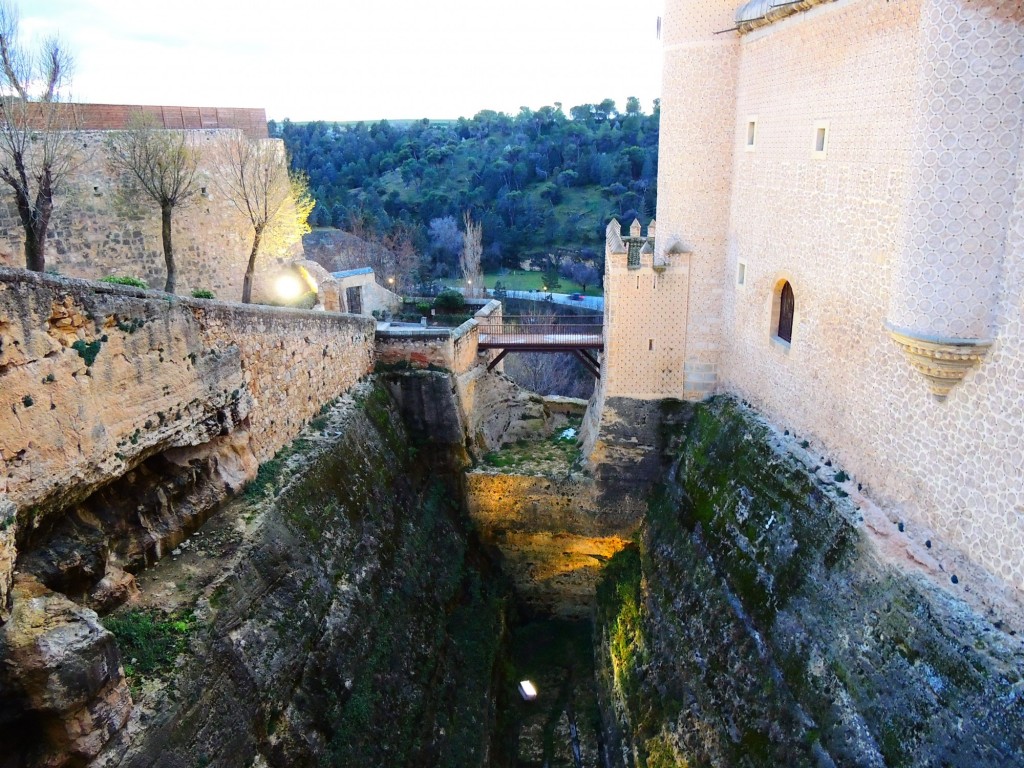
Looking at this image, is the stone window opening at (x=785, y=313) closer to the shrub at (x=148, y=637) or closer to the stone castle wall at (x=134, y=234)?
the shrub at (x=148, y=637)

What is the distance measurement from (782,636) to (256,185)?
1494cm

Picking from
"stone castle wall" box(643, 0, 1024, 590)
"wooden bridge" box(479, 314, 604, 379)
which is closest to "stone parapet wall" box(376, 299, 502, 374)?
"wooden bridge" box(479, 314, 604, 379)

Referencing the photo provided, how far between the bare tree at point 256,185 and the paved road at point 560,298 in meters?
21.2

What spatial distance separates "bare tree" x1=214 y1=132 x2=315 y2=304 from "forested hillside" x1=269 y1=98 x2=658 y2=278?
18.8 meters

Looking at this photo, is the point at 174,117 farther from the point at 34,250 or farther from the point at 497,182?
the point at 497,182

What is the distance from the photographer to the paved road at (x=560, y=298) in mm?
37719

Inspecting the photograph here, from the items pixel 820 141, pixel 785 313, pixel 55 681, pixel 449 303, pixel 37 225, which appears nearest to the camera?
pixel 55 681

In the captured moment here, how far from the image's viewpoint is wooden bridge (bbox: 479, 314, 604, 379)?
15.6 meters

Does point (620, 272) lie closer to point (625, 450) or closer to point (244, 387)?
point (625, 450)

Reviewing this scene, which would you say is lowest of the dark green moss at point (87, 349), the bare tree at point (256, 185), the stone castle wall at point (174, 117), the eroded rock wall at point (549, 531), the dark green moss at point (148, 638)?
the eroded rock wall at point (549, 531)

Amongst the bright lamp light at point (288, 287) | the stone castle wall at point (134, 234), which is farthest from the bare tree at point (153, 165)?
the bright lamp light at point (288, 287)

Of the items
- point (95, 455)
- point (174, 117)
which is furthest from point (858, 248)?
point (174, 117)

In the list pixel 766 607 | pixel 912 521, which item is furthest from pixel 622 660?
pixel 912 521

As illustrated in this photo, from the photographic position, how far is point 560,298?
3944 cm
